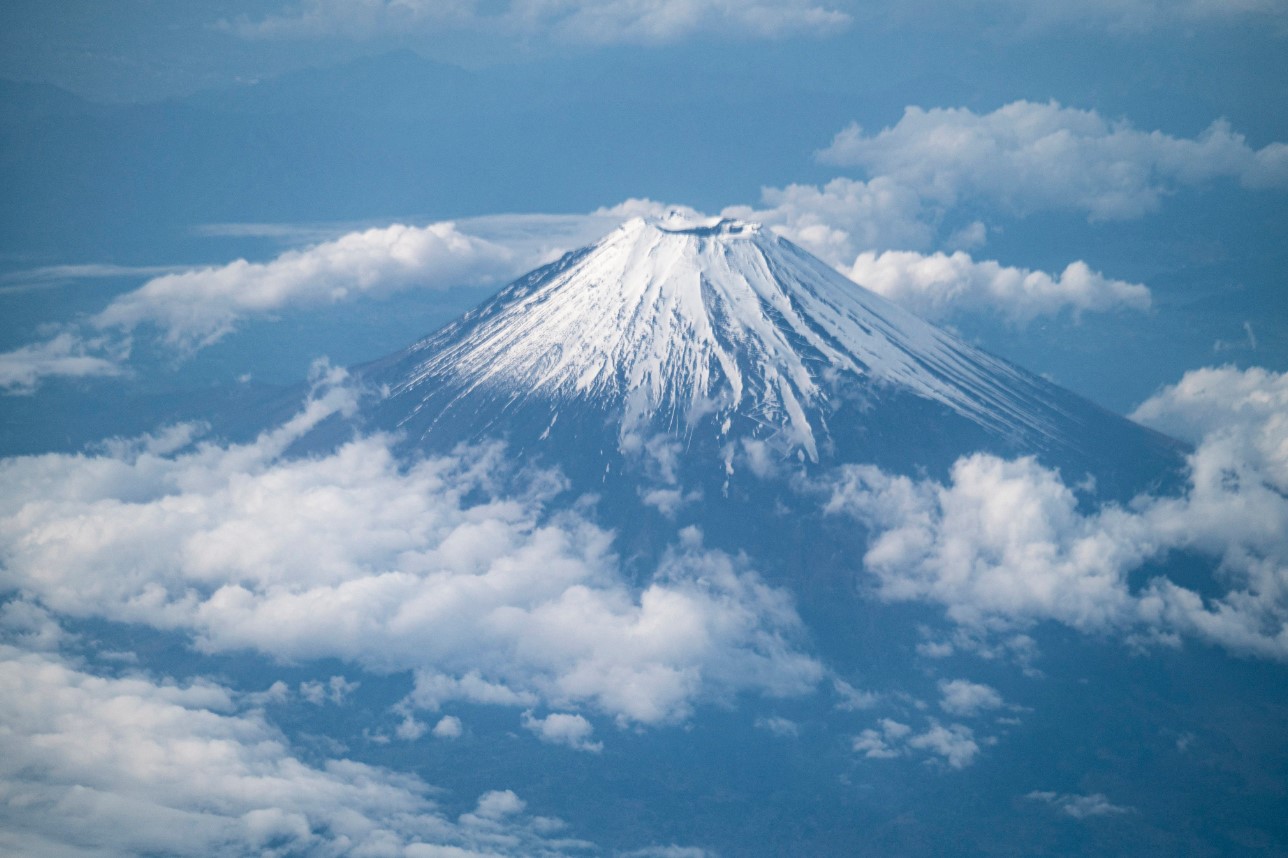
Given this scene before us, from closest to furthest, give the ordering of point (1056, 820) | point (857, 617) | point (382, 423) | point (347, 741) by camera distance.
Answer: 1. point (1056, 820)
2. point (347, 741)
3. point (857, 617)
4. point (382, 423)

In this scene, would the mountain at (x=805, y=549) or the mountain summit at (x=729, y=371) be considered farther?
the mountain summit at (x=729, y=371)

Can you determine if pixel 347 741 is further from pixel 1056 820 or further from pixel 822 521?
pixel 1056 820

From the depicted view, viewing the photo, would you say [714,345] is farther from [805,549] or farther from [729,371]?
[805,549]

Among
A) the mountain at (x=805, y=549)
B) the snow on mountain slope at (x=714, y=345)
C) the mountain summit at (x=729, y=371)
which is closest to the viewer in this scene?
the mountain at (x=805, y=549)

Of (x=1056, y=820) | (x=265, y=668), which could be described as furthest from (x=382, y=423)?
(x=1056, y=820)

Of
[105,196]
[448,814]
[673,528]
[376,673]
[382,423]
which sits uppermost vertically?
[105,196]

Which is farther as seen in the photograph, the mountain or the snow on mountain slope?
the snow on mountain slope

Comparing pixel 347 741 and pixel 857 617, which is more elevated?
pixel 857 617
